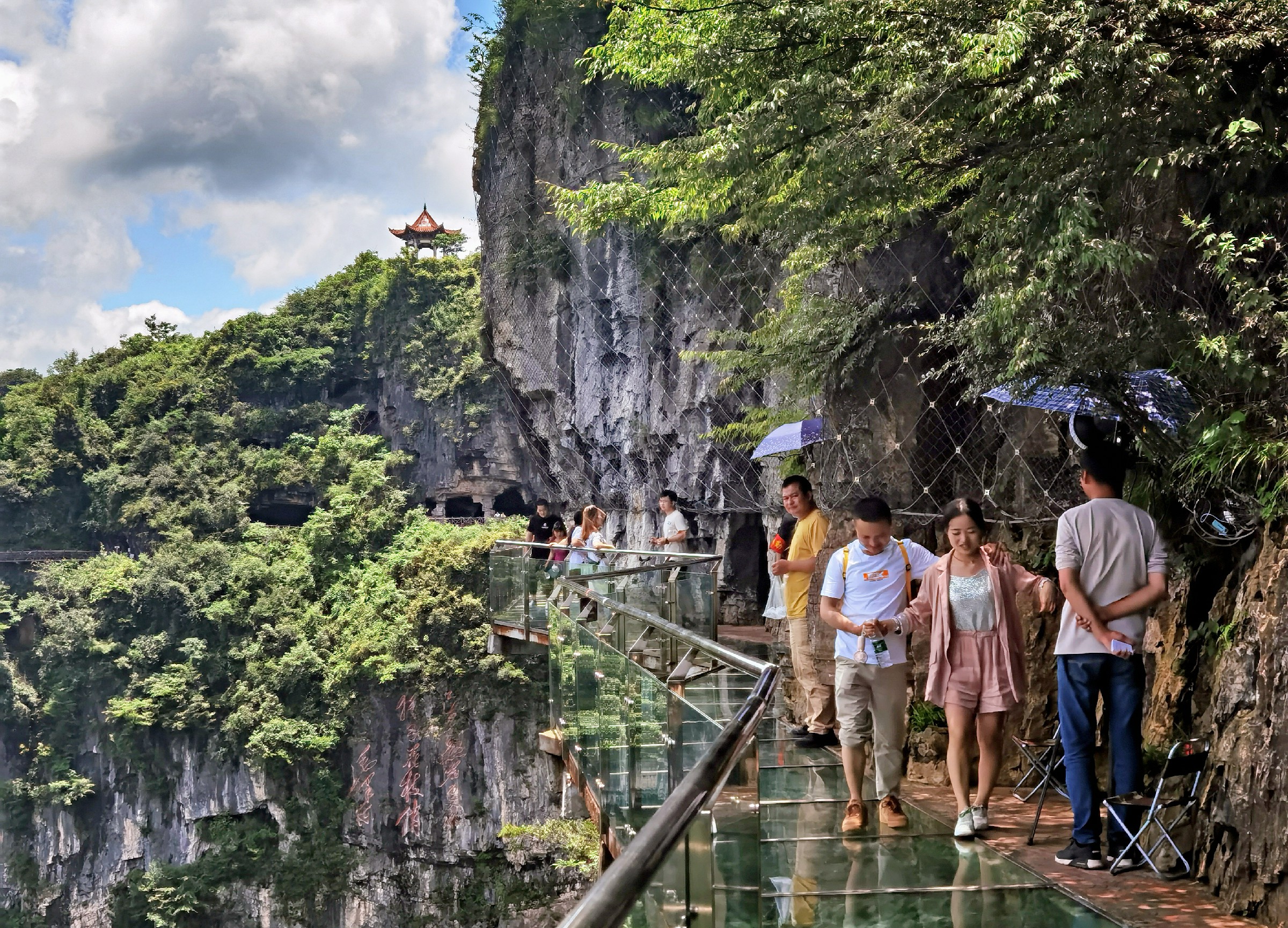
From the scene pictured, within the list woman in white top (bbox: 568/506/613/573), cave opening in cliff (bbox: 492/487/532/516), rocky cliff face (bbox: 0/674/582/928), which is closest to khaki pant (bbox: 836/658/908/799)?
woman in white top (bbox: 568/506/613/573)

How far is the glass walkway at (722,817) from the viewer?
169 centimetres

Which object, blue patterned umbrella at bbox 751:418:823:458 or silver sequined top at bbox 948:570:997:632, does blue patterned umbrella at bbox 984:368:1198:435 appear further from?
blue patterned umbrella at bbox 751:418:823:458

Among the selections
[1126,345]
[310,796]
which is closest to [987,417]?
[1126,345]

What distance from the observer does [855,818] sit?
4.28 metres

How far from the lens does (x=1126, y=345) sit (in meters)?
4.48

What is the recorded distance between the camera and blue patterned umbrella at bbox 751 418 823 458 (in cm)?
900

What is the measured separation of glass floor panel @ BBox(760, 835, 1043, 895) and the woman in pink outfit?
8.2 inches

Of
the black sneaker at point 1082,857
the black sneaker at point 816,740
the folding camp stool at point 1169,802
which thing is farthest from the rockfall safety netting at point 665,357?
the black sneaker at point 1082,857

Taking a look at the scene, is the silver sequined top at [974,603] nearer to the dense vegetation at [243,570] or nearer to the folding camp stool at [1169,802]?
the folding camp stool at [1169,802]

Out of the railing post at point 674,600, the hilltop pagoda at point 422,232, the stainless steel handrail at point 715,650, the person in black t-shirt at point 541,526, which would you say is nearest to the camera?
the stainless steel handrail at point 715,650

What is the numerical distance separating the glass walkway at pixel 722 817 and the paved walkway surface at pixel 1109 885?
72 mm

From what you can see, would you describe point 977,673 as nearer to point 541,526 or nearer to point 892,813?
point 892,813

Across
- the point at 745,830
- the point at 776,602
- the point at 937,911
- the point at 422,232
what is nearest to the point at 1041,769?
the point at 937,911

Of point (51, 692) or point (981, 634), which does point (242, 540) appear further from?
point (981, 634)
